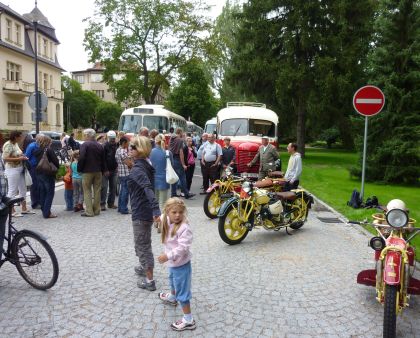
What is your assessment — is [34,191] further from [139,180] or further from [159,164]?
[139,180]

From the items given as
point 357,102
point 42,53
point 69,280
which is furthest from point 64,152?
point 42,53

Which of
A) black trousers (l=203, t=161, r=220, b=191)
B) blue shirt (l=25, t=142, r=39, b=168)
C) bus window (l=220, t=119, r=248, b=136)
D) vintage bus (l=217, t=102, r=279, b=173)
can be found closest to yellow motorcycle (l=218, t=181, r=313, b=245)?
black trousers (l=203, t=161, r=220, b=191)

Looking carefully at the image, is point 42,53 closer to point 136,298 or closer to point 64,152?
point 64,152

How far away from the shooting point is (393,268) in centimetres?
398

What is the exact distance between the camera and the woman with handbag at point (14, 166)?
8.97m

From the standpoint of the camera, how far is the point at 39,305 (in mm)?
4562

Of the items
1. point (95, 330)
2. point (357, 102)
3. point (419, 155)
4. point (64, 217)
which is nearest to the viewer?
point (95, 330)

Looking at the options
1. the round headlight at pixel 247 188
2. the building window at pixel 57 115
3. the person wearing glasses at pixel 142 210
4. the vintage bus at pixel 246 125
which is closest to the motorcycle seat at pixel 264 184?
the round headlight at pixel 247 188

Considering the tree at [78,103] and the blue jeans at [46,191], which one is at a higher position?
the tree at [78,103]

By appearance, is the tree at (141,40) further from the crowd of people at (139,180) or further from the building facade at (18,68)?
the crowd of people at (139,180)

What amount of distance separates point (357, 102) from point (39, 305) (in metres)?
8.58

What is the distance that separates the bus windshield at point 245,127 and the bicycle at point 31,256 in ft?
41.0

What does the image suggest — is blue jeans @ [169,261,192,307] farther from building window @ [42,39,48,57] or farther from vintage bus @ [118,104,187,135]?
building window @ [42,39,48,57]

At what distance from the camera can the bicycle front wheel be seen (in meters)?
4.92
